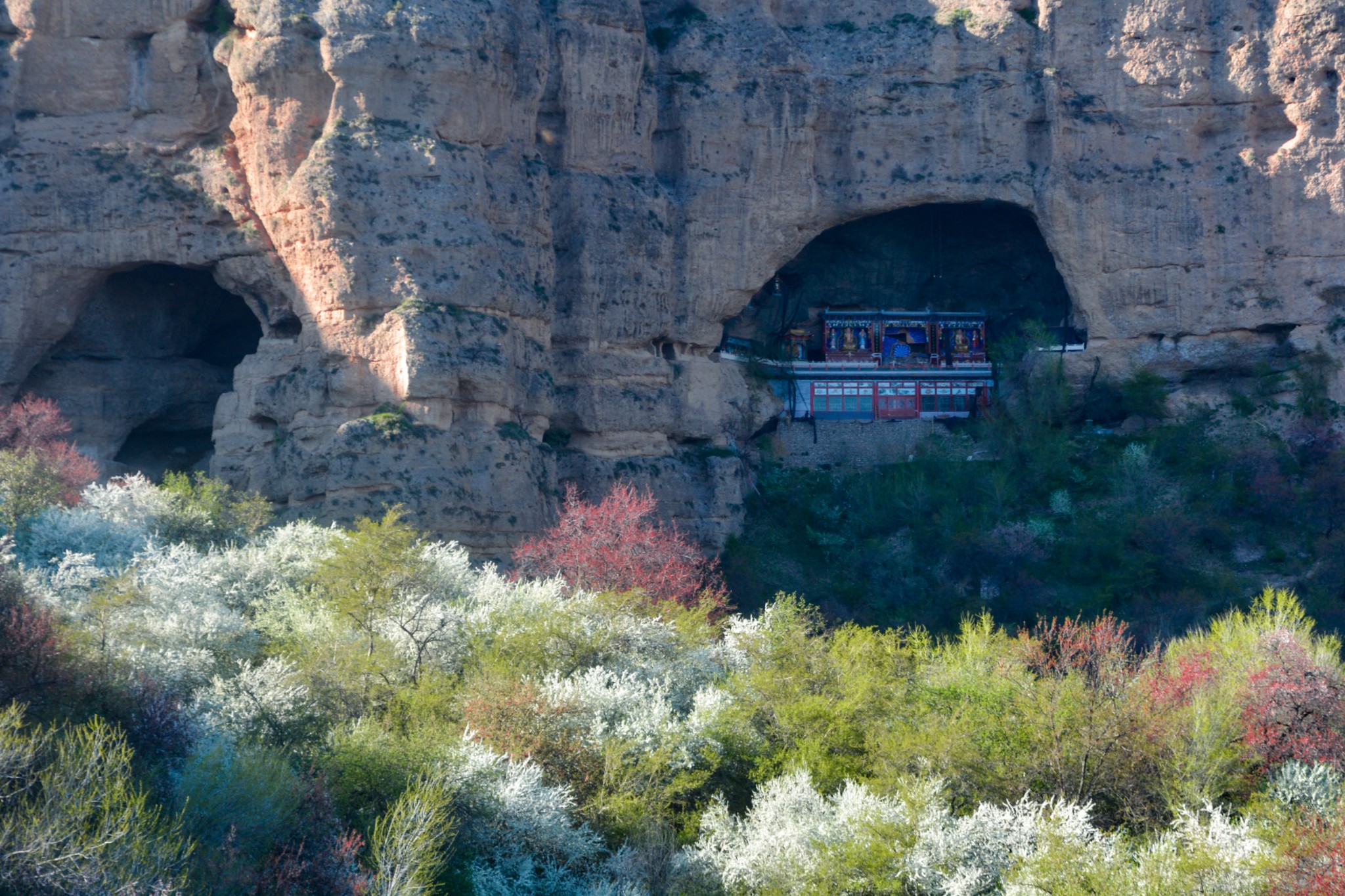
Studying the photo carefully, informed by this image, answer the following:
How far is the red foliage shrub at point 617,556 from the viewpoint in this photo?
28812 millimetres

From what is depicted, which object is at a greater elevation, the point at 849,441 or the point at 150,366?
the point at 150,366

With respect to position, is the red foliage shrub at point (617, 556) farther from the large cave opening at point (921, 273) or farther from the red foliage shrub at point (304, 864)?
the large cave opening at point (921, 273)

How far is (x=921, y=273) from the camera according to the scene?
44500 millimetres

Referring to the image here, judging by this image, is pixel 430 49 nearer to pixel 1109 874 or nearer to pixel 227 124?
pixel 227 124

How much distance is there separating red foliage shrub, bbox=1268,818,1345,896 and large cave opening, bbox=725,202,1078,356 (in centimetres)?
2693

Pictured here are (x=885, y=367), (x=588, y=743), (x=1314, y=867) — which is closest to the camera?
(x=1314, y=867)

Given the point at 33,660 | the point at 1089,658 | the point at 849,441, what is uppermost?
the point at 849,441

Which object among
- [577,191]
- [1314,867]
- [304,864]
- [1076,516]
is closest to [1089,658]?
[1314,867]

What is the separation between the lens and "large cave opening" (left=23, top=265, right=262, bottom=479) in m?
36.0

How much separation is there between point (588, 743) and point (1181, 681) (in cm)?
853

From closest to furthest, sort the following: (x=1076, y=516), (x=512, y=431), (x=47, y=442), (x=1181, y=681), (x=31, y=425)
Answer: (x=1181, y=681) → (x=31, y=425) → (x=47, y=442) → (x=512, y=431) → (x=1076, y=516)

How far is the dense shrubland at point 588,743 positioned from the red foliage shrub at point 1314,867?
0.03 m

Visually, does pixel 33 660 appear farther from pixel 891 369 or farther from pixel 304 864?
pixel 891 369

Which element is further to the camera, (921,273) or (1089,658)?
(921,273)
